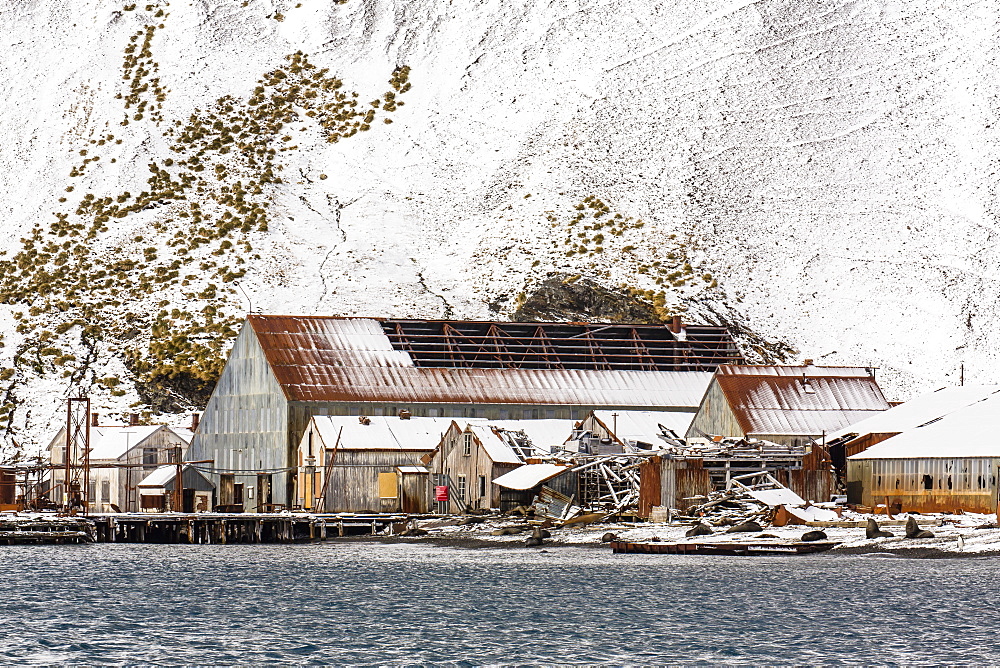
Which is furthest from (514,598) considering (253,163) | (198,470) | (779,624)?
(253,163)

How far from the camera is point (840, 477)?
8012 cm

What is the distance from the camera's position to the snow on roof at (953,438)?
2827 inches

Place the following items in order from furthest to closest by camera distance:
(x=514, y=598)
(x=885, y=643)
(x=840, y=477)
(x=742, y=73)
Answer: (x=742, y=73)
(x=840, y=477)
(x=514, y=598)
(x=885, y=643)

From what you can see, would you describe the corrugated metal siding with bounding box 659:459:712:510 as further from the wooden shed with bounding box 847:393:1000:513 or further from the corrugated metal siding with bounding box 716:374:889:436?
the corrugated metal siding with bounding box 716:374:889:436

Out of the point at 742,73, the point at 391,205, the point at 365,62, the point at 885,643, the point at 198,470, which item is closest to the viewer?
the point at 885,643

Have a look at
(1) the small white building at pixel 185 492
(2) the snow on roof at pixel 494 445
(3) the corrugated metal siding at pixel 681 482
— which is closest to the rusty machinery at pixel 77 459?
(1) the small white building at pixel 185 492

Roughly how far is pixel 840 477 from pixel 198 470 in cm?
3305

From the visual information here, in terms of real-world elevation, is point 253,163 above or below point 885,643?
above

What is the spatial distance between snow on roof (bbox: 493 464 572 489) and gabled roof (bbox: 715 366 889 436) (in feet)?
33.3

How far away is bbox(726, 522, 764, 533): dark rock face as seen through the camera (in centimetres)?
6919

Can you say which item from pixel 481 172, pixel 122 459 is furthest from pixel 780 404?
pixel 481 172

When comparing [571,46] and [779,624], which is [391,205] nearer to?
[571,46]

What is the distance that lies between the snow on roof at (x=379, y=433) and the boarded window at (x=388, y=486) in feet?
4.20

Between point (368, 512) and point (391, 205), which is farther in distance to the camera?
point (391, 205)
